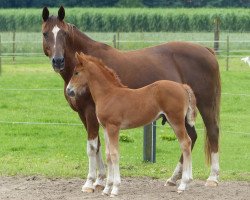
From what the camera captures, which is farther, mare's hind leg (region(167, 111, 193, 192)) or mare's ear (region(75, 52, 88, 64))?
mare's ear (region(75, 52, 88, 64))

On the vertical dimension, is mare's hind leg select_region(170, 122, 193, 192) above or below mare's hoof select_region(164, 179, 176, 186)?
above

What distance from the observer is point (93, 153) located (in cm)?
829

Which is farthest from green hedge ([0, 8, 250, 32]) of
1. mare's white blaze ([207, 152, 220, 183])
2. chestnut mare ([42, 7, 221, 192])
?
mare's white blaze ([207, 152, 220, 183])

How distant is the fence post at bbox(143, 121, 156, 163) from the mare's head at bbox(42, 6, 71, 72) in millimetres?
2389

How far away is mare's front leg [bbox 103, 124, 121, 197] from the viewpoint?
25.2 ft

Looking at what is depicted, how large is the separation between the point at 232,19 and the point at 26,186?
34270 mm

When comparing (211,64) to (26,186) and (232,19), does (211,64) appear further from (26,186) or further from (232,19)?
(232,19)

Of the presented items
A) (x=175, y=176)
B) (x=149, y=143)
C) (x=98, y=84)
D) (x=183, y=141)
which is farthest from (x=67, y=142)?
(x=183, y=141)

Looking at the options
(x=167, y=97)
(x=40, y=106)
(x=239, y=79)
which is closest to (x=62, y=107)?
(x=40, y=106)

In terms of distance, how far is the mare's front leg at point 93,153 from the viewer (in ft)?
26.7

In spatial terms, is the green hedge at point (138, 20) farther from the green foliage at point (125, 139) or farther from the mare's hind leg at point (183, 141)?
the mare's hind leg at point (183, 141)

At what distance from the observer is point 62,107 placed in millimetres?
16250

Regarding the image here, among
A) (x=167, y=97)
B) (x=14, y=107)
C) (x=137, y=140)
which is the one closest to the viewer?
(x=167, y=97)

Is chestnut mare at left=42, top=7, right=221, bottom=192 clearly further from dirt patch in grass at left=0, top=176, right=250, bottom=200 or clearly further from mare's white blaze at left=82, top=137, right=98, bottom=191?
dirt patch in grass at left=0, top=176, right=250, bottom=200
